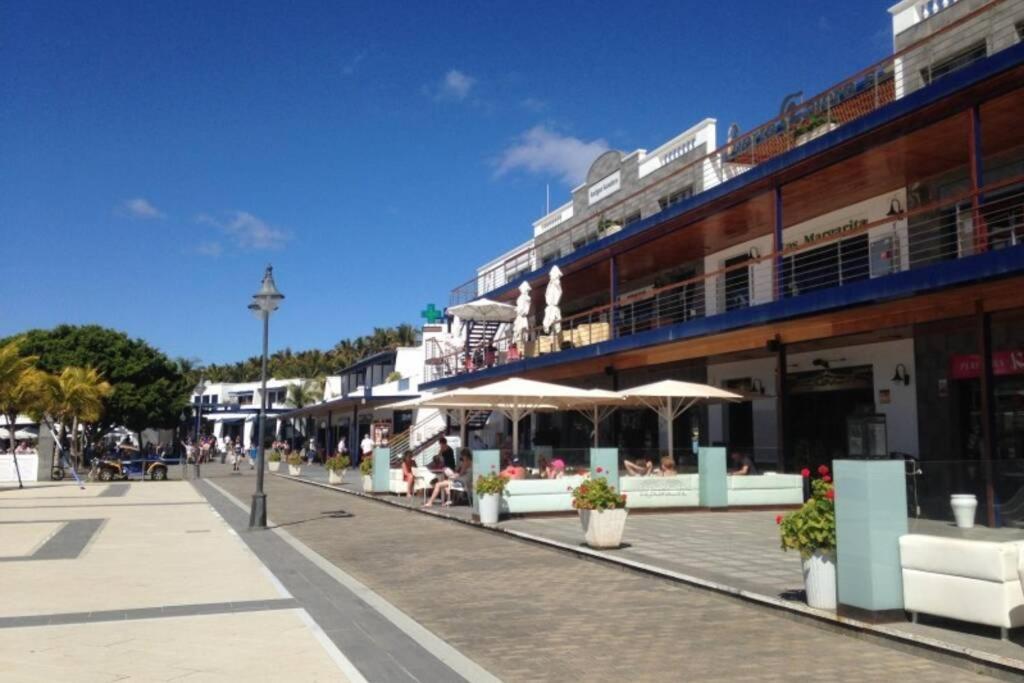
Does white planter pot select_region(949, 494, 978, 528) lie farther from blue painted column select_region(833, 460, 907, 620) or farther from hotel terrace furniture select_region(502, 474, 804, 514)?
hotel terrace furniture select_region(502, 474, 804, 514)

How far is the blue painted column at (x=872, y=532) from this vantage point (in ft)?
23.2

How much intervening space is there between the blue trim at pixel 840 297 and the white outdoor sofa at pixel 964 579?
20.9 feet

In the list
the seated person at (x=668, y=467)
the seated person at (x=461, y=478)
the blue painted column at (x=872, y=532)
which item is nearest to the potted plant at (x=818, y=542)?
the blue painted column at (x=872, y=532)

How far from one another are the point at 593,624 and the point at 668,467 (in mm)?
10647

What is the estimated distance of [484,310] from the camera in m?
30.0

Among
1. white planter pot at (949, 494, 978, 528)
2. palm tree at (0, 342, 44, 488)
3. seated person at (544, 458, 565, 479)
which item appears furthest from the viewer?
palm tree at (0, 342, 44, 488)

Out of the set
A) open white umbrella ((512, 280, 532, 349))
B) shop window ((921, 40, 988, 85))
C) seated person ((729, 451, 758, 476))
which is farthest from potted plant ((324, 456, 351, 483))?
shop window ((921, 40, 988, 85))

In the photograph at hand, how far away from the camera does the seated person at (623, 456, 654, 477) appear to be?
17.6 m

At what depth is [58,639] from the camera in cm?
689

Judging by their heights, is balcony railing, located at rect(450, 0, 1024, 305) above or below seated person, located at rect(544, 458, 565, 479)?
above

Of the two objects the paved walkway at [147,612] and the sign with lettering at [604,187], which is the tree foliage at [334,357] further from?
the paved walkway at [147,612]

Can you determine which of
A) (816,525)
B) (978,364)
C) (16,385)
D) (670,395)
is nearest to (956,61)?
(978,364)

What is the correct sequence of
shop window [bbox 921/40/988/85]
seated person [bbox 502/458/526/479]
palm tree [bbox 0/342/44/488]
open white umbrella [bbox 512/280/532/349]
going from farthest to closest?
palm tree [bbox 0/342/44/488], open white umbrella [bbox 512/280/532/349], shop window [bbox 921/40/988/85], seated person [bbox 502/458/526/479]

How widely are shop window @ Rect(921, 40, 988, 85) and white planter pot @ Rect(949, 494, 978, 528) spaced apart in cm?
1149
